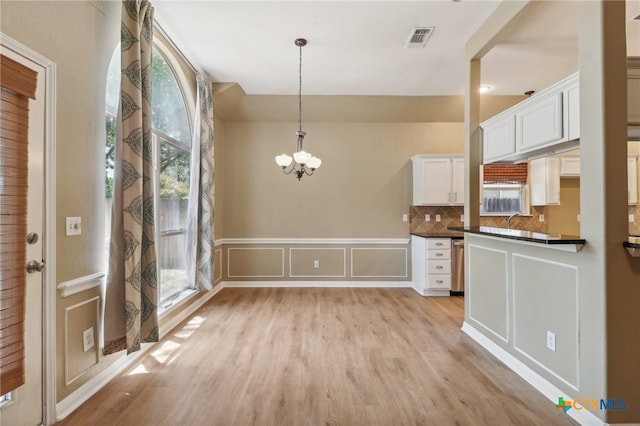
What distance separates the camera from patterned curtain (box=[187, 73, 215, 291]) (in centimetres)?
380

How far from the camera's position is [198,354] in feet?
8.96

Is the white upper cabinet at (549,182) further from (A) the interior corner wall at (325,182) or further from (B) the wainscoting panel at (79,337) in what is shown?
(B) the wainscoting panel at (79,337)

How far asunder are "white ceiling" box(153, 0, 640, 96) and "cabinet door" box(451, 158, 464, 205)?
1.14m

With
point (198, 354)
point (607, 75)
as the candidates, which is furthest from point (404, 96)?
point (198, 354)

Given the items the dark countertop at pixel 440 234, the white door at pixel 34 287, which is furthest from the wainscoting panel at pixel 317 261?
the white door at pixel 34 287

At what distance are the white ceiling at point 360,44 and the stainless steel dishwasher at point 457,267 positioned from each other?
2.41 metres

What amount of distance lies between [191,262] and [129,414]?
6.76 ft

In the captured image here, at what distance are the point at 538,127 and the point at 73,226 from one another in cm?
344

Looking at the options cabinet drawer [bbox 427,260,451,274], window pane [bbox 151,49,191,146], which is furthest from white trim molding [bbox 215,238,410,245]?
window pane [bbox 151,49,191,146]

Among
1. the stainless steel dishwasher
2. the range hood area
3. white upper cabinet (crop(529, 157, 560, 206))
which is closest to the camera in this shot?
the range hood area

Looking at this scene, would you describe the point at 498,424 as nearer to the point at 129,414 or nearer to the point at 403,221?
the point at 129,414

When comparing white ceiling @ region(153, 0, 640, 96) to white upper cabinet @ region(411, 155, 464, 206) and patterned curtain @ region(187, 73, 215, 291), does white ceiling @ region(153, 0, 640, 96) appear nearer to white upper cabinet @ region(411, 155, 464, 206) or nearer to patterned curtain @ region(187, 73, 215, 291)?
patterned curtain @ region(187, 73, 215, 291)

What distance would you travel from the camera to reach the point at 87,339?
208 centimetres

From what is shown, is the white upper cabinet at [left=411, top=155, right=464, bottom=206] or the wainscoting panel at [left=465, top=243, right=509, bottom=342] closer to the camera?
the wainscoting panel at [left=465, top=243, right=509, bottom=342]
